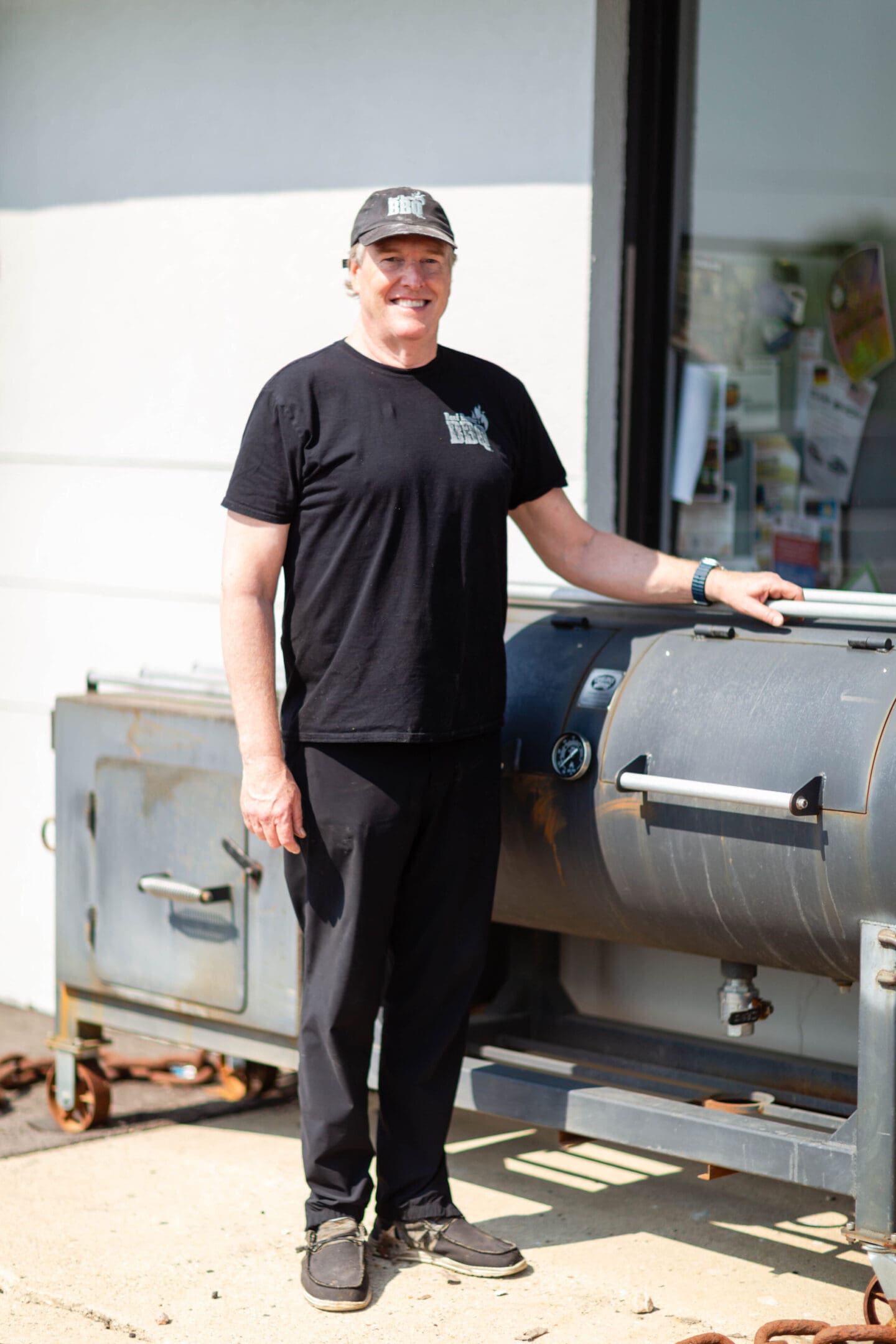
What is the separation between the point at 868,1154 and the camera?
2941 mm

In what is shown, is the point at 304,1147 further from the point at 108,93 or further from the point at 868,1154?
the point at 108,93

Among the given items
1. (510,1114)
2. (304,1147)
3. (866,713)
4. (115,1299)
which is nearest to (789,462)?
(866,713)

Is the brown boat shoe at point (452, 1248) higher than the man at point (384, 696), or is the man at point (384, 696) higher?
the man at point (384, 696)

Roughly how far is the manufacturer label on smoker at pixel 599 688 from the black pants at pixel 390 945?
0.21 metres

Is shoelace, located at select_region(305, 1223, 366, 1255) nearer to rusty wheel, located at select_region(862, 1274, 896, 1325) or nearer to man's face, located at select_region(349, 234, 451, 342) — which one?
rusty wheel, located at select_region(862, 1274, 896, 1325)

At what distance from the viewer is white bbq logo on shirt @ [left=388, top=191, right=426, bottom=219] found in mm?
3160

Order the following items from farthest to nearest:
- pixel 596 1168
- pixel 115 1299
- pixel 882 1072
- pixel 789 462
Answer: pixel 789 462 < pixel 596 1168 < pixel 115 1299 < pixel 882 1072

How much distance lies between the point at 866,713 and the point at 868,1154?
746mm

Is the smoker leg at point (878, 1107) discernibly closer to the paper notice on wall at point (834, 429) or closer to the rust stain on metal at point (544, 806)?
the rust stain on metal at point (544, 806)

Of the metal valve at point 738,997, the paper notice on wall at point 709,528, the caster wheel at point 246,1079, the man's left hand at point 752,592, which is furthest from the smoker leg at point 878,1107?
the caster wheel at point 246,1079

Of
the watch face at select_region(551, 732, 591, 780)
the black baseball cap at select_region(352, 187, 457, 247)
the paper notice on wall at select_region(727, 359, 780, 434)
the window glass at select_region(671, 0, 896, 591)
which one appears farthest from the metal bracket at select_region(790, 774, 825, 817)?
the paper notice on wall at select_region(727, 359, 780, 434)

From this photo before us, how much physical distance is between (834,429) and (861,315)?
0.28 metres

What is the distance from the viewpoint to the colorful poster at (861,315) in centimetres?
423

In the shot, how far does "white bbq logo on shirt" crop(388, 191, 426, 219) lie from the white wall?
0.98 metres
